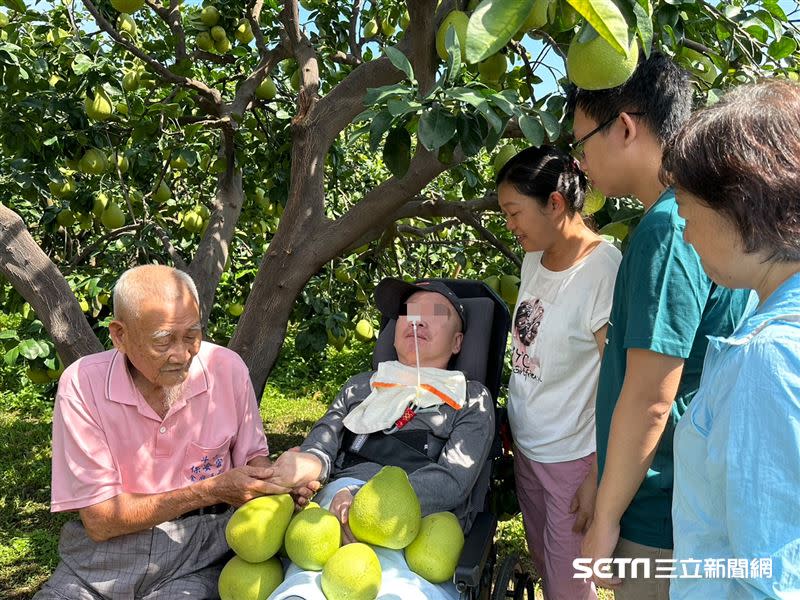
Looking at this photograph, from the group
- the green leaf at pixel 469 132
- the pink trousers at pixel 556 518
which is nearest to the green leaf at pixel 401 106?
the green leaf at pixel 469 132

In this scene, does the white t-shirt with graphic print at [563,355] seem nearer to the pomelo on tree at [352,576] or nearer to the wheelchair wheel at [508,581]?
the wheelchair wheel at [508,581]

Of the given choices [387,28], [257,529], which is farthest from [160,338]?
[387,28]

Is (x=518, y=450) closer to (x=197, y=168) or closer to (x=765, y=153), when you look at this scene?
(x=765, y=153)

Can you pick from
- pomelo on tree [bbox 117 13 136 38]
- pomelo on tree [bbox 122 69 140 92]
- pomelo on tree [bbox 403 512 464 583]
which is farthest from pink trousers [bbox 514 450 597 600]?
pomelo on tree [bbox 117 13 136 38]

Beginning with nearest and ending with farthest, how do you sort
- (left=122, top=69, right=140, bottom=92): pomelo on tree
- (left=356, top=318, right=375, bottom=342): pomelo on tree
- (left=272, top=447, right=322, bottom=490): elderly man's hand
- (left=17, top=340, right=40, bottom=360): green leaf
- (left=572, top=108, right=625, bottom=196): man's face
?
(left=572, top=108, right=625, bottom=196): man's face, (left=272, top=447, right=322, bottom=490): elderly man's hand, (left=17, top=340, right=40, bottom=360): green leaf, (left=122, top=69, right=140, bottom=92): pomelo on tree, (left=356, top=318, right=375, bottom=342): pomelo on tree

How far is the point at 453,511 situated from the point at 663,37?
4.80 ft

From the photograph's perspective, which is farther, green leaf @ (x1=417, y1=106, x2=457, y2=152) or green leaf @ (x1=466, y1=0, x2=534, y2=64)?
green leaf @ (x1=417, y1=106, x2=457, y2=152)

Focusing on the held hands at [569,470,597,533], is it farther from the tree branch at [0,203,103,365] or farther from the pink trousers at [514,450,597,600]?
the tree branch at [0,203,103,365]

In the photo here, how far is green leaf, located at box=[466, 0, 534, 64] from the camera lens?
88 cm

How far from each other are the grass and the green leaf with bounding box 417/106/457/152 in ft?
8.19

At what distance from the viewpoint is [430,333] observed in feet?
8.38

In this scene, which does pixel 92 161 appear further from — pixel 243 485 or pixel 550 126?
pixel 550 126

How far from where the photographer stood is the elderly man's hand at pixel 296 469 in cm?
204

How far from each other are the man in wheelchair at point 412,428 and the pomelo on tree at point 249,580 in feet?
0.16
